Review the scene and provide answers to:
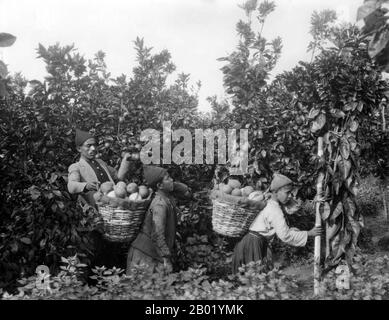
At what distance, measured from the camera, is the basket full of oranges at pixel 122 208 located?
157 inches

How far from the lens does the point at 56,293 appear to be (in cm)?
316

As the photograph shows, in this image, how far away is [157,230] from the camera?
14.0ft

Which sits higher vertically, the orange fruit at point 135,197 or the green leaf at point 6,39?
the green leaf at point 6,39

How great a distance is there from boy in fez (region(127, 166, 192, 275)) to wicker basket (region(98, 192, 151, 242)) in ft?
0.49

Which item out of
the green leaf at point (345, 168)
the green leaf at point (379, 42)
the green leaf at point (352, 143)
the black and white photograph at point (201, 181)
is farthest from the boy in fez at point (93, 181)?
the green leaf at point (379, 42)

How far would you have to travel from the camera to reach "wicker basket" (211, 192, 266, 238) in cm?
423

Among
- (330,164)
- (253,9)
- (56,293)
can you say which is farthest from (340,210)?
(253,9)

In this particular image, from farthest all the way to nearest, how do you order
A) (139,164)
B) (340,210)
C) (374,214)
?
(374,214)
(139,164)
(340,210)

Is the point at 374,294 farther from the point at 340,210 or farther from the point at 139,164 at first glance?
the point at 139,164

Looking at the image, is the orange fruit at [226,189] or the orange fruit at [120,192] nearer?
the orange fruit at [120,192]

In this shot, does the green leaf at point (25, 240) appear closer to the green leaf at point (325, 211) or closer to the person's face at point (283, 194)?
the person's face at point (283, 194)

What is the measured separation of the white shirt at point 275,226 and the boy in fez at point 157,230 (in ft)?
2.54

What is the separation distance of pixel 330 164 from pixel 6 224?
2.99 m

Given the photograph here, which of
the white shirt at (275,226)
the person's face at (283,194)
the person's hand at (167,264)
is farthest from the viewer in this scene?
the person's face at (283,194)
